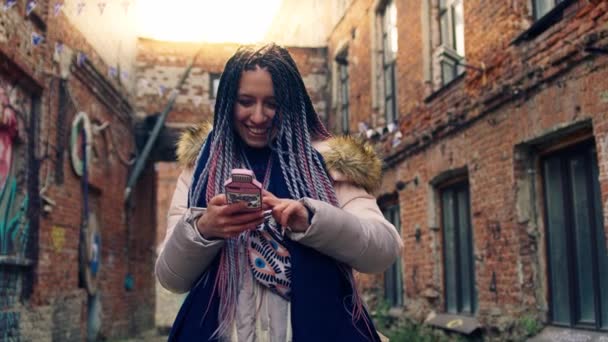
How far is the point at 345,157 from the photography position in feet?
7.04

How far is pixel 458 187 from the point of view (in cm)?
905

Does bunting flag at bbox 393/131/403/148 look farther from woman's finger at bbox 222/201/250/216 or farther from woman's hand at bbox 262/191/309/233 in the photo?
woman's finger at bbox 222/201/250/216

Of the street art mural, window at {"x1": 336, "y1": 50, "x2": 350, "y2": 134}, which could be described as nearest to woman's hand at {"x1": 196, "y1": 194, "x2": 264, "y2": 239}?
the street art mural

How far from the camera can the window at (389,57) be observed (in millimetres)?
11680

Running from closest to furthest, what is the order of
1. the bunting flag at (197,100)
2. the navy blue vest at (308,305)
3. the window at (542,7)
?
the navy blue vest at (308,305) < the window at (542,7) < the bunting flag at (197,100)

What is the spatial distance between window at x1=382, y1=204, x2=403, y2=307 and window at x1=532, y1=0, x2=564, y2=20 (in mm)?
5147

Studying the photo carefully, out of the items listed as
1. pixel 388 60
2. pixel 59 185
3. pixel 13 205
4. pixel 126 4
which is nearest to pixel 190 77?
pixel 126 4

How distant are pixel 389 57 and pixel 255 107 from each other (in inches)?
397

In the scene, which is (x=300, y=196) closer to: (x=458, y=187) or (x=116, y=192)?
(x=458, y=187)

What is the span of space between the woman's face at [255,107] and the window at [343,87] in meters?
12.9

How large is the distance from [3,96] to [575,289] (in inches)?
239

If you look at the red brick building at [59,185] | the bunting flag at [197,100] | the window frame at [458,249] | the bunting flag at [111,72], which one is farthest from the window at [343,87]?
the window frame at [458,249]

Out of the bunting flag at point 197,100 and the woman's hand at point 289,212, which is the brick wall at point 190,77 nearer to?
the bunting flag at point 197,100

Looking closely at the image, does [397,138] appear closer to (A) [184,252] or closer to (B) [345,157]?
(B) [345,157]
